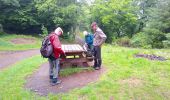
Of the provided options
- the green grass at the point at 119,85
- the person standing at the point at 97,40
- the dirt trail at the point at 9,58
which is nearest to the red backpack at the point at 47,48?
the green grass at the point at 119,85

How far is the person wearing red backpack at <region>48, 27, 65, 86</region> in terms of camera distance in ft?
27.8

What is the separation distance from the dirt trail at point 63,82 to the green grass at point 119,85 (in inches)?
10.1

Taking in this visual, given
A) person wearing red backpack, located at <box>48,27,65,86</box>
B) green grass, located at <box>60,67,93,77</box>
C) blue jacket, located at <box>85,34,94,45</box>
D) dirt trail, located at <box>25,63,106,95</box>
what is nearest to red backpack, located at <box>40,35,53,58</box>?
person wearing red backpack, located at <box>48,27,65,86</box>

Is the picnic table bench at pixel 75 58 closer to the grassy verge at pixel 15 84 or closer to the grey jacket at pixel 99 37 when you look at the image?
the grey jacket at pixel 99 37

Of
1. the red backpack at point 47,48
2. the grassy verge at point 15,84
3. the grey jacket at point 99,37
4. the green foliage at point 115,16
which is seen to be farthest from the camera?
the green foliage at point 115,16

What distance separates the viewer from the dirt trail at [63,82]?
8.43m

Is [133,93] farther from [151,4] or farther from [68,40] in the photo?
[151,4]

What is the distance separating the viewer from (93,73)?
9.86 meters

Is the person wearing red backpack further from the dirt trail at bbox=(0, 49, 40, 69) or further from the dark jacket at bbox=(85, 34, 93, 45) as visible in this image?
the dirt trail at bbox=(0, 49, 40, 69)

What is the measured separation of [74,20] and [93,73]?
73.7 ft

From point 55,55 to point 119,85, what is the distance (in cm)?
213

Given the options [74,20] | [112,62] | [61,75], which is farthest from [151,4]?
[61,75]

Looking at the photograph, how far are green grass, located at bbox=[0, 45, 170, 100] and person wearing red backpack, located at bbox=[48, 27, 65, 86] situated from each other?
3.04 feet

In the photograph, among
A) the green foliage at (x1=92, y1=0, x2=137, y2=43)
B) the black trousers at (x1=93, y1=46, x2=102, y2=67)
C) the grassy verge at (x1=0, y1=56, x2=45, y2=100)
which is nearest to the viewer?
the grassy verge at (x1=0, y1=56, x2=45, y2=100)
